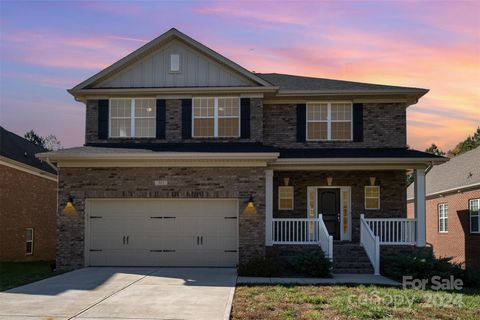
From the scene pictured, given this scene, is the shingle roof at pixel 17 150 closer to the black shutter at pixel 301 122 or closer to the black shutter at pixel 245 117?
the black shutter at pixel 245 117

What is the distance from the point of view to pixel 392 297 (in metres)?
12.2

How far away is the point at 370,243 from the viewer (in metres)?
17.5

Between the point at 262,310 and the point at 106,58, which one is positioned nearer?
the point at 262,310

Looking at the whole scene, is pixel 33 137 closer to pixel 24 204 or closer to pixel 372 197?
pixel 24 204

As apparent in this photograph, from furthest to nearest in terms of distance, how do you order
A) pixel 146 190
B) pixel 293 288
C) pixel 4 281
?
1. pixel 146 190
2. pixel 4 281
3. pixel 293 288

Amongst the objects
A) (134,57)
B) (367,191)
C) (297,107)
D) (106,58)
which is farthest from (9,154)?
(367,191)

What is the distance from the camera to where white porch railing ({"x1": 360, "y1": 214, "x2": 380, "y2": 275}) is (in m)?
16.8

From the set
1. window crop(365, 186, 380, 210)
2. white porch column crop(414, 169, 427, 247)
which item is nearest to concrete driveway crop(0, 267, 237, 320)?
window crop(365, 186, 380, 210)

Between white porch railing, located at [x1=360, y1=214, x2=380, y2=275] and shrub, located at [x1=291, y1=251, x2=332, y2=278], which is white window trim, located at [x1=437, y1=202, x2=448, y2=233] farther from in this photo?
shrub, located at [x1=291, y1=251, x2=332, y2=278]

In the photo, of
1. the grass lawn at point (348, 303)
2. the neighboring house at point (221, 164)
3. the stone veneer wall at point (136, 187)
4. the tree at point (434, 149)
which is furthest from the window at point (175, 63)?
the tree at point (434, 149)

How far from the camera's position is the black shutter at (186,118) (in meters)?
19.5

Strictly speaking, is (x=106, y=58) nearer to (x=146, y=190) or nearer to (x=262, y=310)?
(x=146, y=190)

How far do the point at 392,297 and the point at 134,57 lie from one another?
12242 mm

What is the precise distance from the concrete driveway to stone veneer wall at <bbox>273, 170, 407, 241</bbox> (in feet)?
15.0
